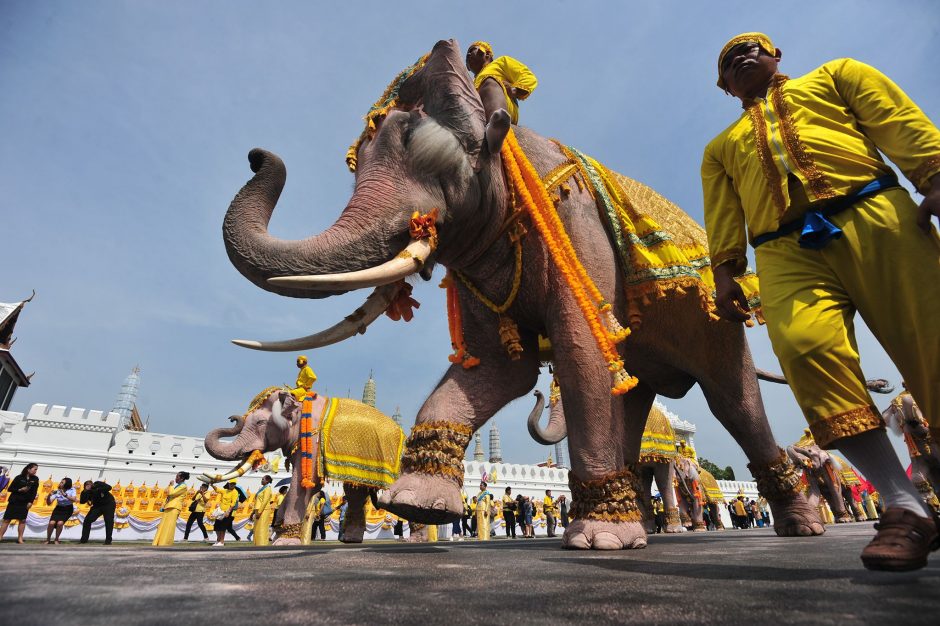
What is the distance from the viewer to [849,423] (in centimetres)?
174

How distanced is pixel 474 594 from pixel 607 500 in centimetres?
186

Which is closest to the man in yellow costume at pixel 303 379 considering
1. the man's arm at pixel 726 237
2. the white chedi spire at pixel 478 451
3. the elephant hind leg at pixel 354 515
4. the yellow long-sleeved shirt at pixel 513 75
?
the elephant hind leg at pixel 354 515

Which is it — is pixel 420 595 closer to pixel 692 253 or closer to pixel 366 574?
pixel 366 574

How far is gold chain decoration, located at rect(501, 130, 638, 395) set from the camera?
126 inches

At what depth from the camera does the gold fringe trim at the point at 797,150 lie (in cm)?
199

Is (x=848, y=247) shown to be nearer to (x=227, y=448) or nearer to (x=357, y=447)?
(x=357, y=447)

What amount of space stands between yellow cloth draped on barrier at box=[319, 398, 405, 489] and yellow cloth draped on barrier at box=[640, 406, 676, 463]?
3.82m

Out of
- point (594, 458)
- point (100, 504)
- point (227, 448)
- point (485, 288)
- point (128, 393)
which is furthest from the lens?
point (128, 393)

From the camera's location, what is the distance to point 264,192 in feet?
10.3

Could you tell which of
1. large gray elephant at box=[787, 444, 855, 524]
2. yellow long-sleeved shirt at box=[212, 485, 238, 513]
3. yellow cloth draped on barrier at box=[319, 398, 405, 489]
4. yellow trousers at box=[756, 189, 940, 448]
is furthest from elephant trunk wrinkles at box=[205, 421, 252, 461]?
large gray elephant at box=[787, 444, 855, 524]

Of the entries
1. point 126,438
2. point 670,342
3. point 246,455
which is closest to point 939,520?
point 670,342

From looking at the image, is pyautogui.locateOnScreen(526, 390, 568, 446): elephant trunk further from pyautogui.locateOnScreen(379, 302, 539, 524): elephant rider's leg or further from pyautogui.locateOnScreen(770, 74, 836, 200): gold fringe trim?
pyautogui.locateOnScreen(770, 74, 836, 200): gold fringe trim

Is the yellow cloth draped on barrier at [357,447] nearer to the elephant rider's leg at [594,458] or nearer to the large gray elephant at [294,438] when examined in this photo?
the large gray elephant at [294,438]

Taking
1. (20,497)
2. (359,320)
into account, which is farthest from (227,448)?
(359,320)
